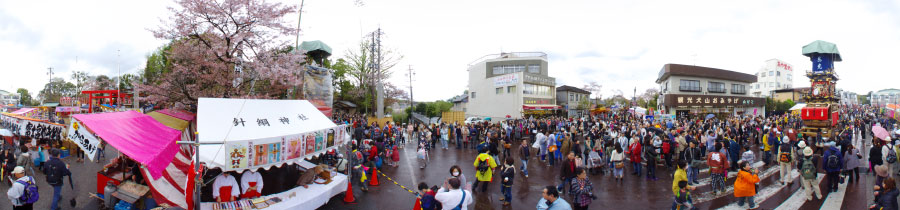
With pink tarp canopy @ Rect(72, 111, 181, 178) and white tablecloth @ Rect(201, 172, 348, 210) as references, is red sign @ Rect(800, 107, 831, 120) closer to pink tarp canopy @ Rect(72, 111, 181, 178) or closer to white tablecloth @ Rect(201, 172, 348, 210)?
white tablecloth @ Rect(201, 172, 348, 210)

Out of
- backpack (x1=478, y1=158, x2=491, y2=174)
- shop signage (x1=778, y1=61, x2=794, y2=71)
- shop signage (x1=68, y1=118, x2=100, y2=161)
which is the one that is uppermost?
shop signage (x1=778, y1=61, x2=794, y2=71)

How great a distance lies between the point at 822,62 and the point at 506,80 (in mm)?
22780

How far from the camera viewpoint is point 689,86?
35.8 metres

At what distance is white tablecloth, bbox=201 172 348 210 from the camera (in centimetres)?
668

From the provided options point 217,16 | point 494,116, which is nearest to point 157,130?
point 217,16

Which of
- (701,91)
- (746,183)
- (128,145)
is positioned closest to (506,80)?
(701,91)

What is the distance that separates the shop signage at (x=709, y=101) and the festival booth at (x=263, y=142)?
3584 centimetres

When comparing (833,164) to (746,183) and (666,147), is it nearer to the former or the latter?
(746,183)

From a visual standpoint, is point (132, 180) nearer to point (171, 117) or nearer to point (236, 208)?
point (171, 117)

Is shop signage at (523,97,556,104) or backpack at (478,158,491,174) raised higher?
shop signage at (523,97,556,104)

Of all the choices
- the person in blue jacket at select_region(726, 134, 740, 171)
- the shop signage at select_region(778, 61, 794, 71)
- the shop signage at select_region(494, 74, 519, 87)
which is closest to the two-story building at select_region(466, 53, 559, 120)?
the shop signage at select_region(494, 74, 519, 87)

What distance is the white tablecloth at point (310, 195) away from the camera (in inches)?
263

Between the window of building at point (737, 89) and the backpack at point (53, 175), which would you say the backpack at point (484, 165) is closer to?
the backpack at point (53, 175)

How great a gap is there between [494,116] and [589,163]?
1028 inches
